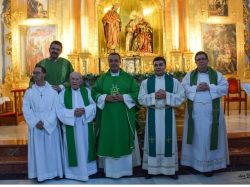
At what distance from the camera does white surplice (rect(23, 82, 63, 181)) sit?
16.5 feet

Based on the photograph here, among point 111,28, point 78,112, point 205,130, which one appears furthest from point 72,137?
point 111,28

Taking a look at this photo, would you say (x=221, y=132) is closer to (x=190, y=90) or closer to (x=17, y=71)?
(x=190, y=90)

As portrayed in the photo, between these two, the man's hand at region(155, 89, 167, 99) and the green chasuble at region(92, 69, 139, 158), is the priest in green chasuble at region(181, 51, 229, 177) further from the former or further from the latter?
the green chasuble at region(92, 69, 139, 158)

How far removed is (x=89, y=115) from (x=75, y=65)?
7.67 m

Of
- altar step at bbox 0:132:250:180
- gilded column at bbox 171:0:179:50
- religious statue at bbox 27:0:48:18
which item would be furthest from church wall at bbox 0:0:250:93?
altar step at bbox 0:132:250:180

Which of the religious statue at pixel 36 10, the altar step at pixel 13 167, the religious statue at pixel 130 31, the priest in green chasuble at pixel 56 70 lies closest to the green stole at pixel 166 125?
the priest in green chasuble at pixel 56 70

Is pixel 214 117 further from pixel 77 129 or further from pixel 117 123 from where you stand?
pixel 77 129

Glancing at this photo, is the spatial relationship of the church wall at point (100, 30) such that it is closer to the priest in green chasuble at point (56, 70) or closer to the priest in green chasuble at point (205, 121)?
the priest in green chasuble at point (56, 70)

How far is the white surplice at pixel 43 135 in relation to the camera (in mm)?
5043

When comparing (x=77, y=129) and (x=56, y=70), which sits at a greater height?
(x=56, y=70)

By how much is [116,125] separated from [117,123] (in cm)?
3

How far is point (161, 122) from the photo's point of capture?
5.19 metres

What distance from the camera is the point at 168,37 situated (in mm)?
13227

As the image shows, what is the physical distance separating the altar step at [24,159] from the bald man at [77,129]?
35cm
